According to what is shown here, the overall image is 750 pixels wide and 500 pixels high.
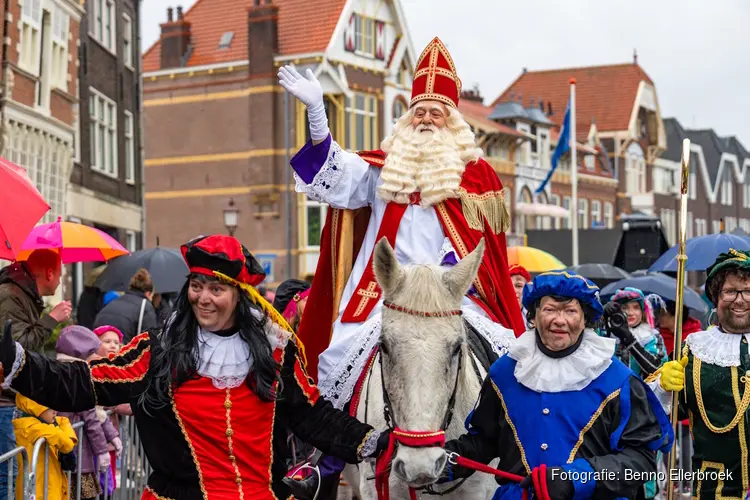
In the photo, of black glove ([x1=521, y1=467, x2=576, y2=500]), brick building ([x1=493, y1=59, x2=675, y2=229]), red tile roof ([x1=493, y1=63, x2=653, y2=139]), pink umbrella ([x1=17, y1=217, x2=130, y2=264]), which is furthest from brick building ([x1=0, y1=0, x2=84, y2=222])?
red tile roof ([x1=493, y1=63, x2=653, y2=139])

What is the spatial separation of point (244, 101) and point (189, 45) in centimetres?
402

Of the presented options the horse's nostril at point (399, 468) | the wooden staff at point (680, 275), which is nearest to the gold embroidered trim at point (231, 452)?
the horse's nostril at point (399, 468)

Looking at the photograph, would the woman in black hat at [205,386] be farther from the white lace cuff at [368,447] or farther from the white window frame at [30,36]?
the white window frame at [30,36]

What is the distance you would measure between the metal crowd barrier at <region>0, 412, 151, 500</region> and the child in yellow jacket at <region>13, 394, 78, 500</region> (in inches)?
1.5

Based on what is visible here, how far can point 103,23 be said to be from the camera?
80.3ft

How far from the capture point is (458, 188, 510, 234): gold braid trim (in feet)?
20.7

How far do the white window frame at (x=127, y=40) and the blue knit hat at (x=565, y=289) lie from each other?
2300 cm

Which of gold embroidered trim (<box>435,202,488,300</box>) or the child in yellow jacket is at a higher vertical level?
gold embroidered trim (<box>435,202,488,300</box>)

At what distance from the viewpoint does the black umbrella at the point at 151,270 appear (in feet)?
39.0

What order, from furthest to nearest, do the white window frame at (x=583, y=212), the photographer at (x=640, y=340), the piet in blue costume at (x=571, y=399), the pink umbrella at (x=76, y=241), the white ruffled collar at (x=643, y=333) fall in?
the white window frame at (x=583, y=212), the white ruffled collar at (x=643, y=333), the pink umbrella at (x=76, y=241), the photographer at (x=640, y=340), the piet in blue costume at (x=571, y=399)

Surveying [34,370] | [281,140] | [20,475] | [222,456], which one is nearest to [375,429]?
[222,456]

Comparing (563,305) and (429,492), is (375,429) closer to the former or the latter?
(429,492)

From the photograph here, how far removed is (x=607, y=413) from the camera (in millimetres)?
4562

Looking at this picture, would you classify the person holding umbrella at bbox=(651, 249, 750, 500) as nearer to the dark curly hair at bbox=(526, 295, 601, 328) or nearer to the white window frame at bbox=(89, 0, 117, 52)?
the dark curly hair at bbox=(526, 295, 601, 328)
